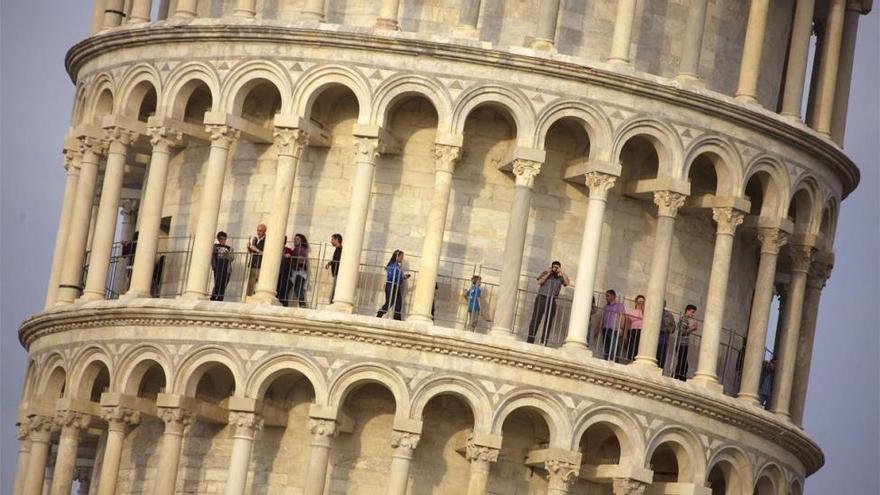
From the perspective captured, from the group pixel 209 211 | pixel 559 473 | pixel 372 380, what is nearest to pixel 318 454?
pixel 372 380

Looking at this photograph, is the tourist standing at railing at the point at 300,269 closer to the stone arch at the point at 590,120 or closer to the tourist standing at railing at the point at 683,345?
the stone arch at the point at 590,120

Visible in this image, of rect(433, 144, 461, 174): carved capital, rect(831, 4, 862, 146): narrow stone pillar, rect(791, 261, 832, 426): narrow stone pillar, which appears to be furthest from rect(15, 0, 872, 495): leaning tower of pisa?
rect(831, 4, 862, 146): narrow stone pillar

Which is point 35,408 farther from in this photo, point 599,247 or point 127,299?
point 599,247

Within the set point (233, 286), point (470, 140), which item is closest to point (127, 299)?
point (233, 286)

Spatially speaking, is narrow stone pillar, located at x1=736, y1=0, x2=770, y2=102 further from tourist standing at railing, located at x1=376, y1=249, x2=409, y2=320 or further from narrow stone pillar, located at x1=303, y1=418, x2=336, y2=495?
narrow stone pillar, located at x1=303, y1=418, x2=336, y2=495

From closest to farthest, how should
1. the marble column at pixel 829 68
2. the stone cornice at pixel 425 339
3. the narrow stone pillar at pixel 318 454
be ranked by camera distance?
1. the narrow stone pillar at pixel 318 454
2. the stone cornice at pixel 425 339
3. the marble column at pixel 829 68

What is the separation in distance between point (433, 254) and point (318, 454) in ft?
12.2

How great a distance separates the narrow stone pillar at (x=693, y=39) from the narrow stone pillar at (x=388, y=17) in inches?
194

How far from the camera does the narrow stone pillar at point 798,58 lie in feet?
193

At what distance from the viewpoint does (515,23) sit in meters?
57.0

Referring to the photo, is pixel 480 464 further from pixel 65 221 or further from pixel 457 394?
pixel 65 221

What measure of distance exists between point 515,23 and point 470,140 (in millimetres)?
2186

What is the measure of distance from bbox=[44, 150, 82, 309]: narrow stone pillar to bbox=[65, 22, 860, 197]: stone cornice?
216 cm

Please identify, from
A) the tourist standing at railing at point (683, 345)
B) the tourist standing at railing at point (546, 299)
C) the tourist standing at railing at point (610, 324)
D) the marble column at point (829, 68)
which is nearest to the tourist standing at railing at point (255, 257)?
the tourist standing at railing at point (546, 299)
